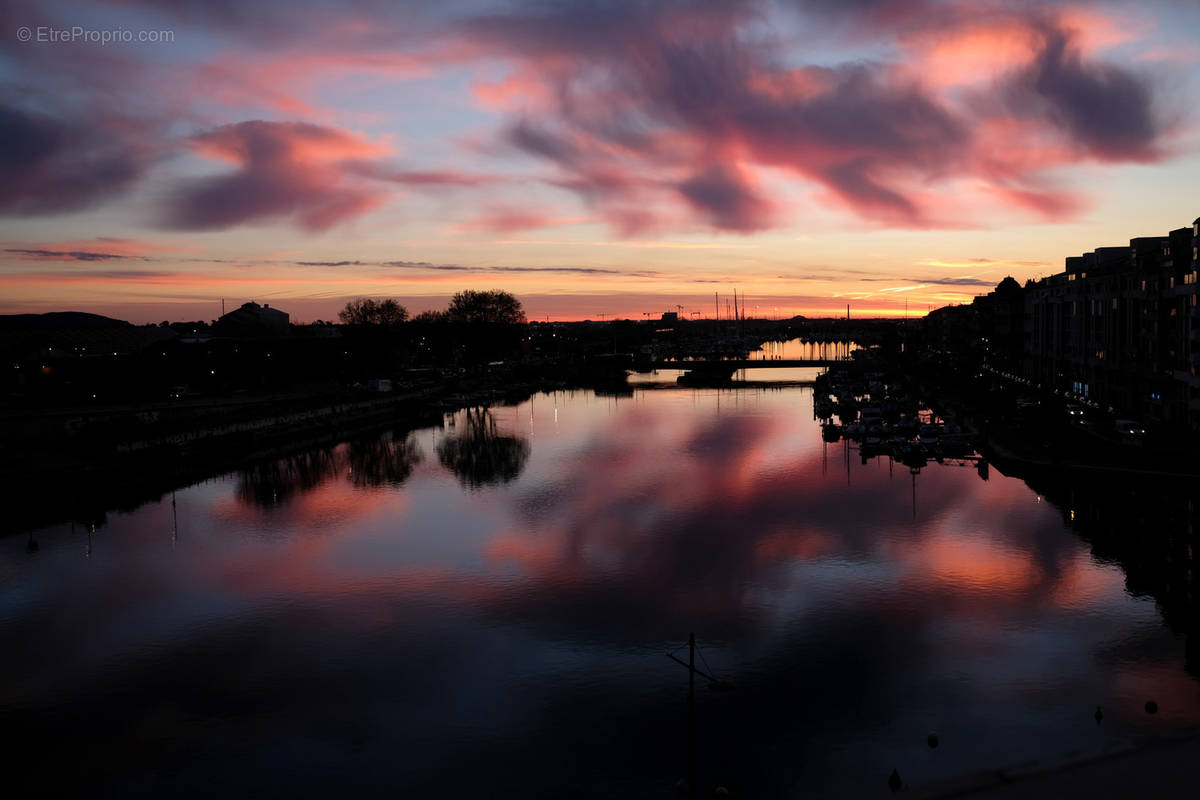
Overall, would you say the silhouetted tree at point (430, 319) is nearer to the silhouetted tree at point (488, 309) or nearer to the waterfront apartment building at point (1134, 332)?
the silhouetted tree at point (488, 309)

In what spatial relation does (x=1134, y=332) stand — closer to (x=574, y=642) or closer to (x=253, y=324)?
(x=574, y=642)

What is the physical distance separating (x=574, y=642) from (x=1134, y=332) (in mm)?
40662

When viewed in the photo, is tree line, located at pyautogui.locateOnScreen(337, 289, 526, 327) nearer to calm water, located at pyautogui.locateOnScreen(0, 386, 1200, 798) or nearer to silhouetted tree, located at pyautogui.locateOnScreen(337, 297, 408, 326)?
silhouetted tree, located at pyautogui.locateOnScreen(337, 297, 408, 326)

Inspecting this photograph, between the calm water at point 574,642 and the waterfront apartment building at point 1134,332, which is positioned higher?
the waterfront apartment building at point 1134,332

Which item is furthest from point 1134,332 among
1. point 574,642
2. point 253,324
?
point 253,324

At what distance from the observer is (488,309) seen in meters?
129

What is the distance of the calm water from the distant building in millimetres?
66650

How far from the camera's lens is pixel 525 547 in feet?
90.6

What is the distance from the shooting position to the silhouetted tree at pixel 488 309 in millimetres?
128375

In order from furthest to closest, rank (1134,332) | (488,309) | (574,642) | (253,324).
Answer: (488,309)
(253,324)
(1134,332)
(574,642)

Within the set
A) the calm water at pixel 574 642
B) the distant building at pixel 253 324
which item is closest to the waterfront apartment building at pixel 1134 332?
the calm water at pixel 574 642

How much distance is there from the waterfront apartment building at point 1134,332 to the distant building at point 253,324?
252 ft

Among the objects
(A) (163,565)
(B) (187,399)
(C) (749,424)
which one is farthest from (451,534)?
(B) (187,399)

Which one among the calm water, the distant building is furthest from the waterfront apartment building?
the distant building
